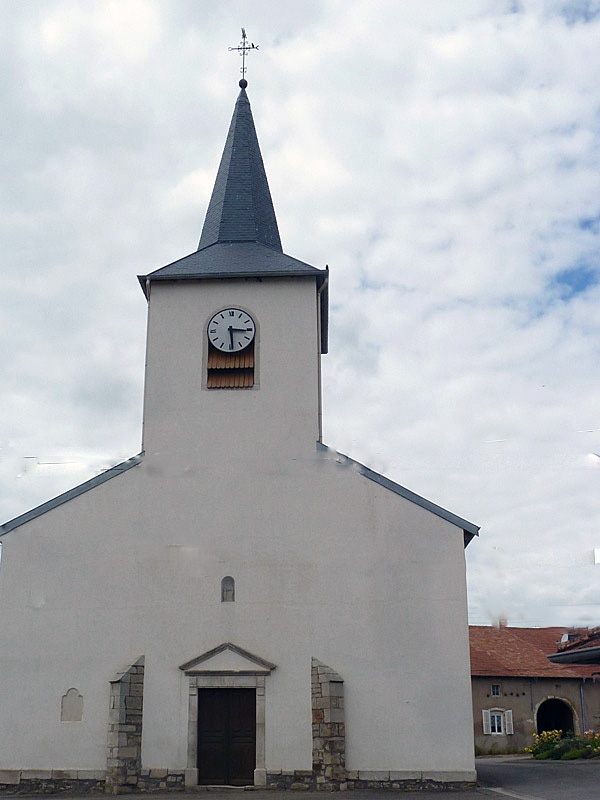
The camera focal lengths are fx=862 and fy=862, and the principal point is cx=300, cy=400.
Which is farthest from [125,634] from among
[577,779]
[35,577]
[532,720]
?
[532,720]

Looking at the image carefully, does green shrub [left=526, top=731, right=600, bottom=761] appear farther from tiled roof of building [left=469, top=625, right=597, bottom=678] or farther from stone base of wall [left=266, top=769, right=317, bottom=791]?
stone base of wall [left=266, top=769, right=317, bottom=791]

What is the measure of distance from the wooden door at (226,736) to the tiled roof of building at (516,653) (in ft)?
53.6

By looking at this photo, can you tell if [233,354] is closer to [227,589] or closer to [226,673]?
[227,589]

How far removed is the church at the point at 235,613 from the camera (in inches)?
598

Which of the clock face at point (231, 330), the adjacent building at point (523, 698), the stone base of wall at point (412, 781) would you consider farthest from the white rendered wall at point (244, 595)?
the adjacent building at point (523, 698)

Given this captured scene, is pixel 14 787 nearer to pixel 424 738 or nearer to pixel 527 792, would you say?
pixel 424 738

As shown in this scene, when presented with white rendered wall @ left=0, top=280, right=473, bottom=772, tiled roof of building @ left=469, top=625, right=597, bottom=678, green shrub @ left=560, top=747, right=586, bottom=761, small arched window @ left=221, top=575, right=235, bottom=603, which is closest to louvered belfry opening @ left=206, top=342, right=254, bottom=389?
white rendered wall @ left=0, top=280, right=473, bottom=772

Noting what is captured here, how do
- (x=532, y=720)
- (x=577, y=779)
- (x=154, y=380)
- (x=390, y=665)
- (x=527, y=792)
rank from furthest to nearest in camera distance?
(x=532, y=720)
(x=154, y=380)
(x=577, y=779)
(x=390, y=665)
(x=527, y=792)

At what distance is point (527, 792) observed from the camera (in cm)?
1460

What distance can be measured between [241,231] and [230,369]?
13.6 ft

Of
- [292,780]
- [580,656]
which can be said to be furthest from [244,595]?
[580,656]

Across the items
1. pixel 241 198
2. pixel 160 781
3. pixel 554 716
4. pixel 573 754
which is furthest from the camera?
pixel 554 716

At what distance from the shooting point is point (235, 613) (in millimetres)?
16016

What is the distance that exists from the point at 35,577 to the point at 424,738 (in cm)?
770
